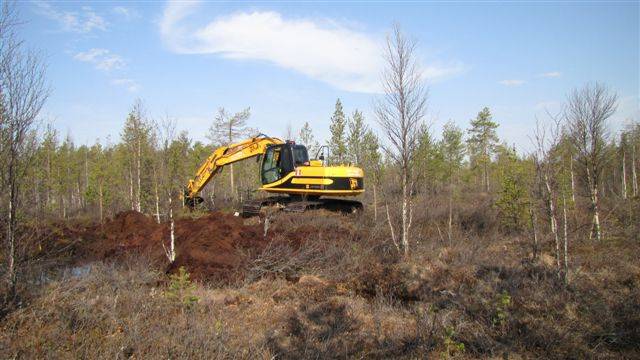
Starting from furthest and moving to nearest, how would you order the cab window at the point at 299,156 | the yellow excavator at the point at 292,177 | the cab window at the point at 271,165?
the cab window at the point at 271,165 → the cab window at the point at 299,156 → the yellow excavator at the point at 292,177

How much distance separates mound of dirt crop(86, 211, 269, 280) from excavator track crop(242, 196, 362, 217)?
2.82m

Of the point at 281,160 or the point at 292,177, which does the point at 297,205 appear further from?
the point at 281,160

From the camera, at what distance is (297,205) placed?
1675cm

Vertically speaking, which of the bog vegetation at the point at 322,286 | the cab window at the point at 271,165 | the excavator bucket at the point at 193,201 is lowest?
the bog vegetation at the point at 322,286

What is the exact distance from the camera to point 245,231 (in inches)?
478

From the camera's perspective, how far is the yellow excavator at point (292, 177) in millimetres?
16609

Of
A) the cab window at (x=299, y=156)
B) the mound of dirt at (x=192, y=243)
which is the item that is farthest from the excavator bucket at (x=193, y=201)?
the cab window at (x=299, y=156)

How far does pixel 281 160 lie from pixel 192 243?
6.87m

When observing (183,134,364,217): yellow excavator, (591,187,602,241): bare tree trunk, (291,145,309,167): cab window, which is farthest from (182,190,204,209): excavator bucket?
(591,187,602,241): bare tree trunk

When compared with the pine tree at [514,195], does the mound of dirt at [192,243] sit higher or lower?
lower

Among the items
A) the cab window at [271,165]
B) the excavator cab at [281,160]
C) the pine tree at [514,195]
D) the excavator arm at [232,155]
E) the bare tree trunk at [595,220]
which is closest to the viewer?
the pine tree at [514,195]

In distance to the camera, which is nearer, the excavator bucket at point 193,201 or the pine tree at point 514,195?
the pine tree at point 514,195

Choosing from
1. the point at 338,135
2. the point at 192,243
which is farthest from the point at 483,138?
the point at 192,243

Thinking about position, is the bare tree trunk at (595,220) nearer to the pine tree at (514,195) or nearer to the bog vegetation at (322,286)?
the bog vegetation at (322,286)
